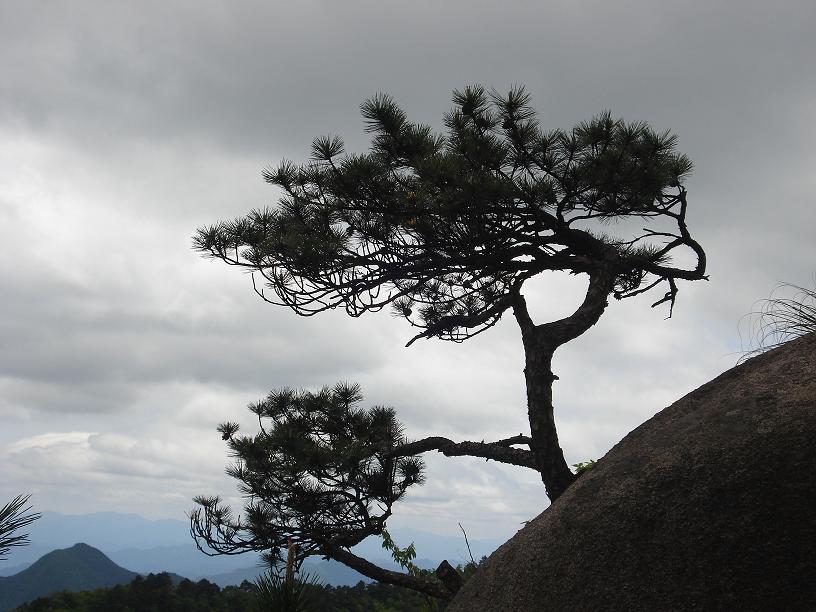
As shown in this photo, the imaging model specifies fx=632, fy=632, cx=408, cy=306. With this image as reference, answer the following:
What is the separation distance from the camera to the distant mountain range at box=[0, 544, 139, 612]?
335 feet

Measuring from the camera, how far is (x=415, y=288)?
24.6ft

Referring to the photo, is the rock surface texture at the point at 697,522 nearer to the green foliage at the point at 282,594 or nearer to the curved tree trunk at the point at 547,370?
the green foliage at the point at 282,594

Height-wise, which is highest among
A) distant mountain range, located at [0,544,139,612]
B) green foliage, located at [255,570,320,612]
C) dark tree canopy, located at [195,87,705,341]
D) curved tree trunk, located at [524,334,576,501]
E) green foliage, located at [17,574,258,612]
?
distant mountain range, located at [0,544,139,612]

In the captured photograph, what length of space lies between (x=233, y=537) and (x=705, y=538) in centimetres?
619

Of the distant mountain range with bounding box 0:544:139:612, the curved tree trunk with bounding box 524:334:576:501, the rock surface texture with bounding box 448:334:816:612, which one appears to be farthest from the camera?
the distant mountain range with bounding box 0:544:139:612

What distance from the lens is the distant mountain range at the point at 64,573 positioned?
102 m

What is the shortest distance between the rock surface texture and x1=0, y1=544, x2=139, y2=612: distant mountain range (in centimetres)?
11544

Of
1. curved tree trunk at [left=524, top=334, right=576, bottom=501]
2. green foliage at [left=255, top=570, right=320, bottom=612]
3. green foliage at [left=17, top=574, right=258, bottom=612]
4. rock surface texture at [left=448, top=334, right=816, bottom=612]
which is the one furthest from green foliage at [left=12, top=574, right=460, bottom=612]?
rock surface texture at [left=448, top=334, right=816, bottom=612]

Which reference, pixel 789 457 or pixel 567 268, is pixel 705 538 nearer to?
pixel 789 457

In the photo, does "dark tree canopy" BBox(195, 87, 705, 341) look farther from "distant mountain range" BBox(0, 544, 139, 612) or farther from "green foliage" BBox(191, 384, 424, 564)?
"distant mountain range" BBox(0, 544, 139, 612)

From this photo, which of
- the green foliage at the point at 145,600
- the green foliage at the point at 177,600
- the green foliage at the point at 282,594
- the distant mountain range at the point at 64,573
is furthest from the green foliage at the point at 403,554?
the distant mountain range at the point at 64,573

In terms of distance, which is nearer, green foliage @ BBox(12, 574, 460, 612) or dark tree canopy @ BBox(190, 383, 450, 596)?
dark tree canopy @ BBox(190, 383, 450, 596)

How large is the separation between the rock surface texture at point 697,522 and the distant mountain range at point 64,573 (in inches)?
4545

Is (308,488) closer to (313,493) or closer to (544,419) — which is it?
(313,493)
